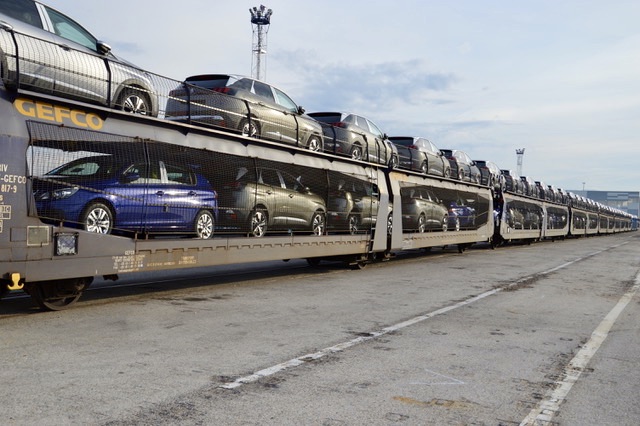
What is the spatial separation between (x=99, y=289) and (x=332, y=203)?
18.4 ft

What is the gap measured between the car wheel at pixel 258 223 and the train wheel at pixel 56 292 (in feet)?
10.9

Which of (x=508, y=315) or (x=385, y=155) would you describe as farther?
(x=385, y=155)

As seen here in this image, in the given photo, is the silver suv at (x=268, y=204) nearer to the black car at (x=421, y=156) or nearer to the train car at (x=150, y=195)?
the train car at (x=150, y=195)

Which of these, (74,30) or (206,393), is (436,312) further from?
(74,30)

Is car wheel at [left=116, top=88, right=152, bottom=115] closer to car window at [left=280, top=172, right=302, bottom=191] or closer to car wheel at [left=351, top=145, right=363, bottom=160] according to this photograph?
car window at [left=280, top=172, right=302, bottom=191]

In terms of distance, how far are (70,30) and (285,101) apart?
5.30 metres

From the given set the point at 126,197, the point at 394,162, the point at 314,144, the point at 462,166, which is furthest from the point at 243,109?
the point at 462,166

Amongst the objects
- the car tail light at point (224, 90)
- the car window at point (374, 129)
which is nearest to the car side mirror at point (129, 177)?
the car tail light at point (224, 90)

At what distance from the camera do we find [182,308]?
27.9ft

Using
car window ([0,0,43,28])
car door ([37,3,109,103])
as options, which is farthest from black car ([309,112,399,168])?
car window ([0,0,43,28])

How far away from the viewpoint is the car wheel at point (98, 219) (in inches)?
294

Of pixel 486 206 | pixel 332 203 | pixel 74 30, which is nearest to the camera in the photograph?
pixel 74 30

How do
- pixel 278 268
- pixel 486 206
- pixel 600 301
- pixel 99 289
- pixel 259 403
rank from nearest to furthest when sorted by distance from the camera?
pixel 259 403
pixel 99 289
pixel 600 301
pixel 278 268
pixel 486 206

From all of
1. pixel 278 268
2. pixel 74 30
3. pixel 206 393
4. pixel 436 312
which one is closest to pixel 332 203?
pixel 278 268
